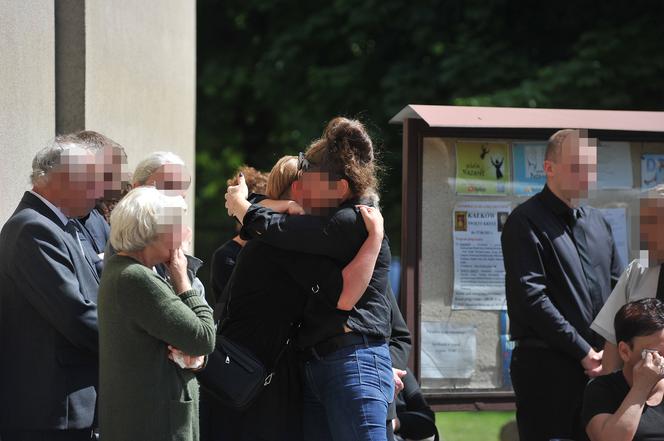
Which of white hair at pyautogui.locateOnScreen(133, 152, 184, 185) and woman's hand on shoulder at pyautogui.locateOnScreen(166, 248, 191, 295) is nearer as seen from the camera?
woman's hand on shoulder at pyautogui.locateOnScreen(166, 248, 191, 295)

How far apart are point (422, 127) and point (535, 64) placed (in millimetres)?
6375

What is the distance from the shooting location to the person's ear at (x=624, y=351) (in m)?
3.85

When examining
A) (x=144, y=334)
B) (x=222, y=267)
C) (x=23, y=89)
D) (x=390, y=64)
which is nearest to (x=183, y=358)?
(x=144, y=334)

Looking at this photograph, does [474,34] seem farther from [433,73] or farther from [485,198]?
[485,198]

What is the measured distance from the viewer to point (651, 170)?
526 centimetres

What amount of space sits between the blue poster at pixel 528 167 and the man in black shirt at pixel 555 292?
659 millimetres

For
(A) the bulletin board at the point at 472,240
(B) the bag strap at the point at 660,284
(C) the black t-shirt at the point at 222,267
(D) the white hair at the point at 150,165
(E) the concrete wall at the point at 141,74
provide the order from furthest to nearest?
(E) the concrete wall at the point at 141,74, (A) the bulletin board at the point at 472,240, (C) the black t-shirt at the point at 222,267, (B) the bag strap at the point at 660,284, (D) the white hair at the point at 150,165

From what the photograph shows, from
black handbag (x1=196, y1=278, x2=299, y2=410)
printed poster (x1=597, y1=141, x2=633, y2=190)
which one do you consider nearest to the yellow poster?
printed poster (x1=597, y1=141, x2=633, y2=190)

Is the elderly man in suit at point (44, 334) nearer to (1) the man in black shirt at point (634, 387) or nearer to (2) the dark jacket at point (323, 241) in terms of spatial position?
(2) the dark jacket at point (323, 241)

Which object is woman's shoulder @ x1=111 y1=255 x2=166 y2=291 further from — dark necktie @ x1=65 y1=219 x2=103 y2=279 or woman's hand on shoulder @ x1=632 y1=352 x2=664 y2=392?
woman's hand on shoulder @ x1=632 y1=352 x2=664 y2=392

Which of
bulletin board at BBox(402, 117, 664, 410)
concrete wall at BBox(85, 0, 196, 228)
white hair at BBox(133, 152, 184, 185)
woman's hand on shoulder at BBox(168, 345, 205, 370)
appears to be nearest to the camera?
woman's hand on shoulder at BBox(168, 345, 205, 370)

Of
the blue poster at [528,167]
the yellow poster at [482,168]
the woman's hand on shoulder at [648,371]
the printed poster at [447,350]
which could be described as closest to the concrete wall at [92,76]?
the yellow poster at [482,168]

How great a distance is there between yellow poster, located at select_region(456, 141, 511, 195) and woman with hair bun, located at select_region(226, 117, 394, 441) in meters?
1.57

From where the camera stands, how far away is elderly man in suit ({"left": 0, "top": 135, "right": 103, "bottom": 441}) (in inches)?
132
